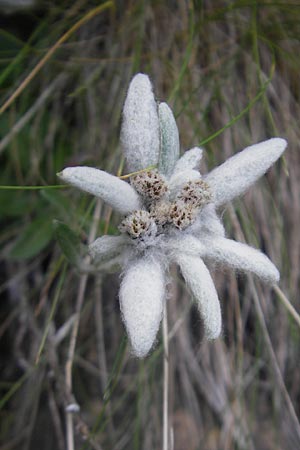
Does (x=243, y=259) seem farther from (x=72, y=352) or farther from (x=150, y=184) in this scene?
(x=72, y=352)

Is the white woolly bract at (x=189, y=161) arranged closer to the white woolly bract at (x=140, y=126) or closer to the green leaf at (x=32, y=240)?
the white woolly bract at (x=140, y=126)

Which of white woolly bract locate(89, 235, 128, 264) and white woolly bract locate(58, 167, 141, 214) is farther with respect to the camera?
white woolly bract locate(89, 235, 128, 264)

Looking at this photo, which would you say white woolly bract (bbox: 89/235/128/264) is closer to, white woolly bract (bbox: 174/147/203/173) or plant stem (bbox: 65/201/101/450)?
white woolly bract (bbox: 174/147/203/173)

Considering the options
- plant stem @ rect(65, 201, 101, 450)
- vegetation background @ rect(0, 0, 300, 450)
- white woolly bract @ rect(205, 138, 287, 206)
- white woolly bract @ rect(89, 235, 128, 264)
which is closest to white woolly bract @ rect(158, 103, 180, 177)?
white woolly bract @ rect(205, 138, 287, 206)

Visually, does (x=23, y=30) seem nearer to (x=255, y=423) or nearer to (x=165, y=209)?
(x=165, y=209)

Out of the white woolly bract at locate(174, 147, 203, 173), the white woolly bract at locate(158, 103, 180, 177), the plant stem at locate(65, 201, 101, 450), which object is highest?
→ the white woolly bract at locate(158, 103, 180, 177)

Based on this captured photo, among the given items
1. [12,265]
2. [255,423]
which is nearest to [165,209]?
[12,265]
